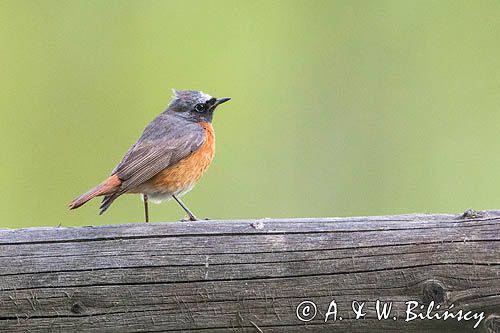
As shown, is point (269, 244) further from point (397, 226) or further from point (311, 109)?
point (311, 109)

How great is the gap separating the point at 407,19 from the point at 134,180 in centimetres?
374

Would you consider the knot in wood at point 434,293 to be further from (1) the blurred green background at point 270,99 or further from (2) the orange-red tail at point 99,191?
(1) the blurred green background at point 270,99

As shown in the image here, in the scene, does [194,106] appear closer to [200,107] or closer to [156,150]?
[200,107]

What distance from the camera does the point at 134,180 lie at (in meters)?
4.85

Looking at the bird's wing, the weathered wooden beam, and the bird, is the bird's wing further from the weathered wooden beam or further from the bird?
the weathered wooden beam

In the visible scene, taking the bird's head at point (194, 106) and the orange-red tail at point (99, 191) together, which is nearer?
the orange-red tail at point (99, 191)

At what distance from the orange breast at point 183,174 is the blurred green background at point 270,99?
1.15 metres

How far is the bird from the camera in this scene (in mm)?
4852

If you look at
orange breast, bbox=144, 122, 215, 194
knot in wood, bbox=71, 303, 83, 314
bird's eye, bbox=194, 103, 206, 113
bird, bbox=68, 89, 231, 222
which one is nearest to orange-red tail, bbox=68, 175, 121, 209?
bird, bbox=68, 89, 231, 222

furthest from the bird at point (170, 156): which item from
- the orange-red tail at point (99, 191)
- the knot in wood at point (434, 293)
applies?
the knot in wood at point (434, 293)

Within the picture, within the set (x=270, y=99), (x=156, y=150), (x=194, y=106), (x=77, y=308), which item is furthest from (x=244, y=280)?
(x=270, y=99)

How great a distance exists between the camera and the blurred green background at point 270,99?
22.9 ft

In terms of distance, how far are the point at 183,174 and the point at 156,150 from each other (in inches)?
9.5

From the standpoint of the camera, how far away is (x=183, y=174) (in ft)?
17.6
